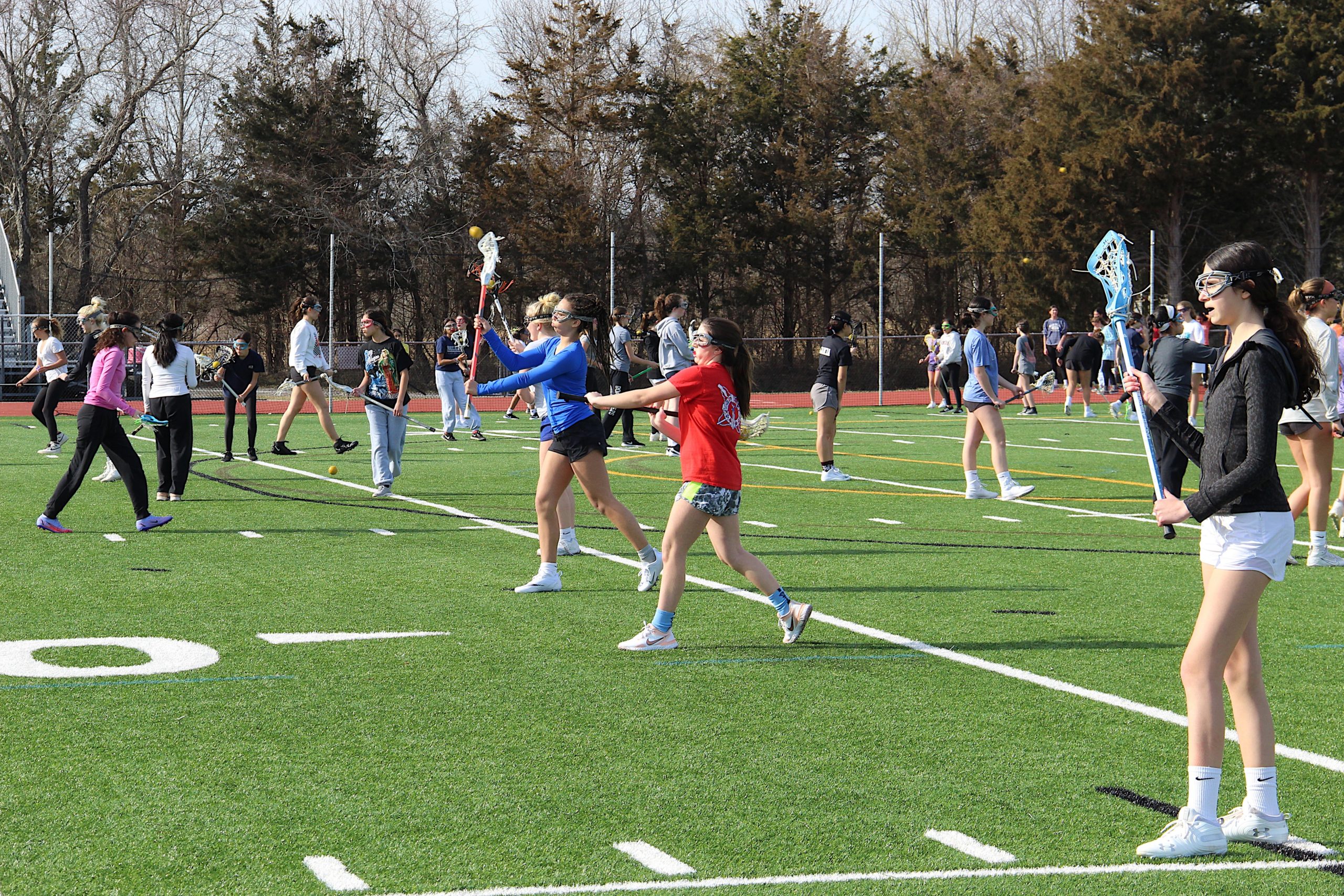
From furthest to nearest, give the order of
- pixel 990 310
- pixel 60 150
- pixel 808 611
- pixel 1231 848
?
pixel 60 150
pixel 990 310
pixel 808 611
pixel 1231 848

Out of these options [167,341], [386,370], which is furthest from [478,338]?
[167,341]

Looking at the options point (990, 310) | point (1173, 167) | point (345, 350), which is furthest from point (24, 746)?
point (1173, 167)

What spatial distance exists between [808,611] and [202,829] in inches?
144

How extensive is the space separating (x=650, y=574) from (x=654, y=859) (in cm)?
498

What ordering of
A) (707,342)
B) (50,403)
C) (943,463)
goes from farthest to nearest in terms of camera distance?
1. (50,403)
2. (943,463)
3. (707,342)

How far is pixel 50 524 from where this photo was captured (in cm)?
1191

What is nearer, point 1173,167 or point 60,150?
point 1173,167

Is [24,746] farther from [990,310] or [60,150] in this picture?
[60,150]

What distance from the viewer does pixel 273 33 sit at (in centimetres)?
5159

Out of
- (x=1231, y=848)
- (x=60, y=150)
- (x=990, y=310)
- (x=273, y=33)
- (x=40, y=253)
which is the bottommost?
(x=1231, y=848)

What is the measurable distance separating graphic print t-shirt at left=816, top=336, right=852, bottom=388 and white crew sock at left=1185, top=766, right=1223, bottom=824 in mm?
12032

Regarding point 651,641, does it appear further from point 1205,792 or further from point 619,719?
point 1205,792

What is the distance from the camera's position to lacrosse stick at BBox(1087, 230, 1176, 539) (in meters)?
5.32

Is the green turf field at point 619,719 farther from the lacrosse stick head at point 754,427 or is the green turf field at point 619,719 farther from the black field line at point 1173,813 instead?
the lacrosse stick head at point 754,427
